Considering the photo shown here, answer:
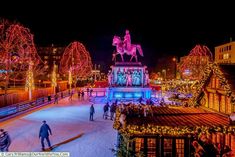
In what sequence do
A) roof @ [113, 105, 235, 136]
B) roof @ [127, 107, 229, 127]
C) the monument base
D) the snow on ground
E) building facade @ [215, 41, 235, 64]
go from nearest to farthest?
1. roof @ [113, 105, 235, 136]
2. roof @ [127, 107, 229, 127]
3. the snow on ground
4. the monument base
5. building facade @ [215, 41, 235, 64]

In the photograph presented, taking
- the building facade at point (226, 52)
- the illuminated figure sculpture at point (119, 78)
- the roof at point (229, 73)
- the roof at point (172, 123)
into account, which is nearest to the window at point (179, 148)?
the roof at point (172, 123)

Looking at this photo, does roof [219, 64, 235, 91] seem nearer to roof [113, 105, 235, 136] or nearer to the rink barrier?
roof [113, 105, 235, 136]

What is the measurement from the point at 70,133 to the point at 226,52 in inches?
3025

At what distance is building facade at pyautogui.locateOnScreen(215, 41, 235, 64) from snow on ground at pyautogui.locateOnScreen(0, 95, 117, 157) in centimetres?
6545

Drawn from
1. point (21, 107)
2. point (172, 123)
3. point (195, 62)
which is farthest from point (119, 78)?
point (172, 123)

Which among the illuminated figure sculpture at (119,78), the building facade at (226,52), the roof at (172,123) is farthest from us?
the building facade at (226,52)

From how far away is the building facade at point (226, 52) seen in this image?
8322cm

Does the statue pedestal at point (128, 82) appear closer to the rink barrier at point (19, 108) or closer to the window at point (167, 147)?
the rink barrier at point (19, 108)

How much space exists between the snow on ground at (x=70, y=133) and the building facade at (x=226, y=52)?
65.4 metres

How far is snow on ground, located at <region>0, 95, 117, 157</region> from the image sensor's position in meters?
15.5

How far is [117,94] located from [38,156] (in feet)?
104

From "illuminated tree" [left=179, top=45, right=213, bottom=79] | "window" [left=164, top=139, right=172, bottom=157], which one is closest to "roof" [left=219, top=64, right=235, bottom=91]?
"window" [left=164, top=139, right=172, bottom=157]

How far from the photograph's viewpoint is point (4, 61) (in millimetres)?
38469

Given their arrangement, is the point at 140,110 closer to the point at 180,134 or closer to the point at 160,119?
the point at 160,119
